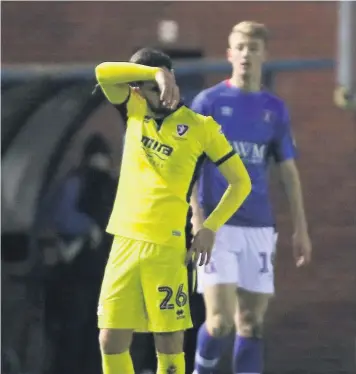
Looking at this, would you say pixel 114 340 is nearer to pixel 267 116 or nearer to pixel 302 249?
pixel 302 249

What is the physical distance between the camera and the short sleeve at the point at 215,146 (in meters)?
4.14

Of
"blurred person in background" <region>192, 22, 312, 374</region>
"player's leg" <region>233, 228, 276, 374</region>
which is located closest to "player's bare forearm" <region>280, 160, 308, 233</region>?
"blurred person in background" <region>192, 22, 312, 374</region>

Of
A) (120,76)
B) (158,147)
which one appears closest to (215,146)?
(158,147)

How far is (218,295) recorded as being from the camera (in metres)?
4.58

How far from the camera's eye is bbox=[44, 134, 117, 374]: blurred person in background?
17.7 feet

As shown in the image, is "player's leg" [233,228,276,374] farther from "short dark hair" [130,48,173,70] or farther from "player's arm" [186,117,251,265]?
"short dark hair" [130,48,173,70]

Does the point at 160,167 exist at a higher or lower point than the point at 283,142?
lower

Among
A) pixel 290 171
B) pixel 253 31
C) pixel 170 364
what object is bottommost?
pixel 170 364

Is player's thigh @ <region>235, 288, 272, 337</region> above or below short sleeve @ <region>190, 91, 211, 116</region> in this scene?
below

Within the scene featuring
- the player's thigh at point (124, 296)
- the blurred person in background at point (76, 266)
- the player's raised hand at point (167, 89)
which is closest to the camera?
the player's raised hand at point (167, 89)

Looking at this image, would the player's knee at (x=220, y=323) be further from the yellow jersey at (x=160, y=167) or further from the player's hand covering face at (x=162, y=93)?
the player's hand covering face at (x=162, y=93)

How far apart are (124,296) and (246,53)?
1.36 meters

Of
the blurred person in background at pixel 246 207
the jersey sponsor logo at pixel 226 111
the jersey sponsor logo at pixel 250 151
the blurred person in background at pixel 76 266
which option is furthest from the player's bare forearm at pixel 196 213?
the blurred person in background at pixel 76 266

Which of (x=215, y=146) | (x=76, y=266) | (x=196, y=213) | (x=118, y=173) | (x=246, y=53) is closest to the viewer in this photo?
(x=215, y=146)
